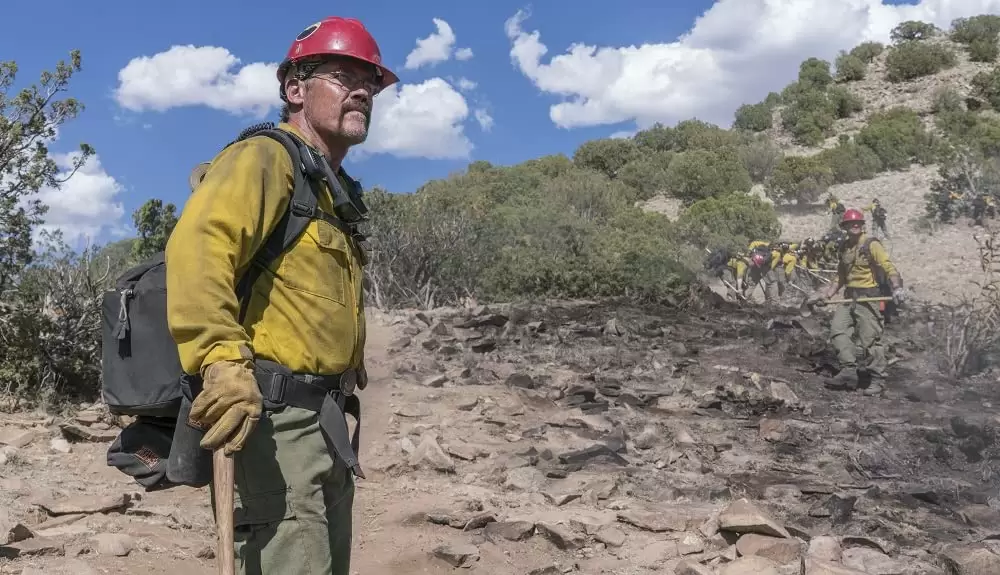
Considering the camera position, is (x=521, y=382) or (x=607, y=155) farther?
(x=607, y=155)

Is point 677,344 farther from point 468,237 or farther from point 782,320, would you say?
point 468,237

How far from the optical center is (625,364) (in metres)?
9.87

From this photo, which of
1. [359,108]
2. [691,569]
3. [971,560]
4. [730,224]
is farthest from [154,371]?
[730,224]

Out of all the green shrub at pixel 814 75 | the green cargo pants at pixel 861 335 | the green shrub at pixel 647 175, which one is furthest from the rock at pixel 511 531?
the green shrub at pixel 814 75

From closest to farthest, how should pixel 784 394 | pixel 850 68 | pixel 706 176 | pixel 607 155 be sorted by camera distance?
pixel 784 394 < pixel 706 176 < pixel 607 155 < pixel 850 68

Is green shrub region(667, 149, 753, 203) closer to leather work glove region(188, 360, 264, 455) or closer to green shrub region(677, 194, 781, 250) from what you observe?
green shrub region(677, 194, 781, 250)

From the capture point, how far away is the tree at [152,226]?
35.6 feet

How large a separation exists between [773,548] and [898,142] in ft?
99.5

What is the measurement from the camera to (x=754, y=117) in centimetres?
4184

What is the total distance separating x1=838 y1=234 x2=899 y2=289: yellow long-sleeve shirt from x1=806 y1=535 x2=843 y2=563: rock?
5.68 meters

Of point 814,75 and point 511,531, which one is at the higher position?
point 814,75

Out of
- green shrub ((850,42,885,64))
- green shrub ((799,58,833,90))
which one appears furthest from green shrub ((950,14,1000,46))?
green shrub ((799,58,833,90))

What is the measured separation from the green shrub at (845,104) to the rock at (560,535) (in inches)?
1568

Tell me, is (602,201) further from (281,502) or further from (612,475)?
(281,502)
